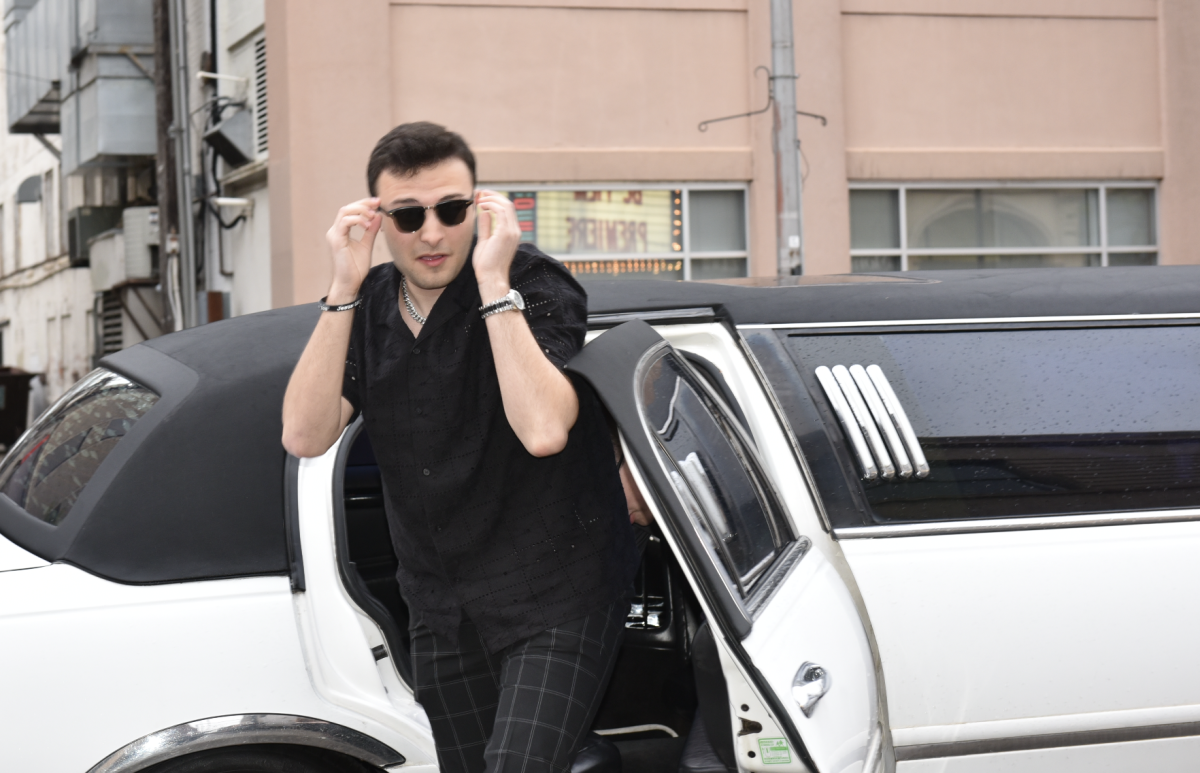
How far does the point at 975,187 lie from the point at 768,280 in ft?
35.4

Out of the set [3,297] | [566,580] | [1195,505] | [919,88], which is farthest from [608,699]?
[3,297]

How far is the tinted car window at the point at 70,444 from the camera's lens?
2.37 m

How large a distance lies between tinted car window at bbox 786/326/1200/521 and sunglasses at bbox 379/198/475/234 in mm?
920

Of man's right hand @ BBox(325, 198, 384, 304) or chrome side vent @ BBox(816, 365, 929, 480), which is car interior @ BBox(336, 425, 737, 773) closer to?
chrome side vent @ BBox(816, 365, 929, 480)

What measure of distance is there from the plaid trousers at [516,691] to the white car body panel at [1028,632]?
636mm

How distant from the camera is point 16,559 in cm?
225

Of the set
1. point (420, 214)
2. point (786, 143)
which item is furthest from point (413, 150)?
point (786, 143)

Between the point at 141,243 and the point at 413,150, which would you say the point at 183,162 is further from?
the point at 413,150

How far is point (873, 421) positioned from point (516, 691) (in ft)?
3.34

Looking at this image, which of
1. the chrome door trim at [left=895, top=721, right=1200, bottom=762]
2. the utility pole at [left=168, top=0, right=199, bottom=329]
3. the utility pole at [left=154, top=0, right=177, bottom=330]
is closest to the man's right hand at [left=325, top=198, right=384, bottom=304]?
the chrome door trim at [left=895, top=721, right=1200, bottom=762]

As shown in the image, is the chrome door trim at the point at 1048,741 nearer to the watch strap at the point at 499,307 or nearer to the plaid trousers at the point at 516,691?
the plaid trousers at the point at 516,691

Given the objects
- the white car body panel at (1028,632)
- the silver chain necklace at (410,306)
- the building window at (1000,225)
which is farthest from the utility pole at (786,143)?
the silver chain necklace at (410,306)

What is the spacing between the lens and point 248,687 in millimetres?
2215

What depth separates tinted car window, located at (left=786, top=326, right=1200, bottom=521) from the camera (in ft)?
8.29
